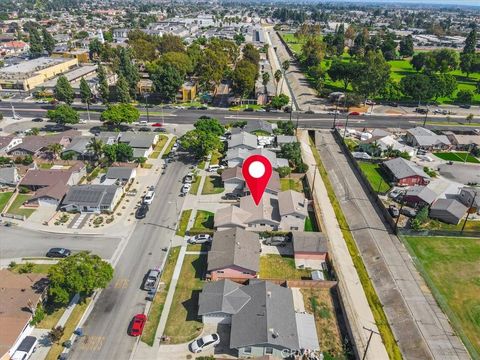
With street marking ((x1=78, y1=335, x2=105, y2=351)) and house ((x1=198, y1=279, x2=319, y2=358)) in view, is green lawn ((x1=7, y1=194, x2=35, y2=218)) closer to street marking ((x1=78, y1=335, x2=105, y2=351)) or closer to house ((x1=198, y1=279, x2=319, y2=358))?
street marking ((x1=78, y1=335, x2=105, y2=351))

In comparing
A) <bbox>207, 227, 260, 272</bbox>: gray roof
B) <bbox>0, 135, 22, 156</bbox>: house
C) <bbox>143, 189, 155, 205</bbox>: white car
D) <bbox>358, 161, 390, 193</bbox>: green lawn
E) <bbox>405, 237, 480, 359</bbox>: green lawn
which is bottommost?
<bbox>405, 237, 480, 359</bbox>: green lawn

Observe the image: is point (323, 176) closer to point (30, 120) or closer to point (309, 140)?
point (309, 140)

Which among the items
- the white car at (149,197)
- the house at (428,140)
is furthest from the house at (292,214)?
the house at (428,140)

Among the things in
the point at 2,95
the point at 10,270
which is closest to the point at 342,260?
the point at 10,270

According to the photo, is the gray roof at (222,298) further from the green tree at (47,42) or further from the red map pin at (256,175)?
the green tree at (47,42)

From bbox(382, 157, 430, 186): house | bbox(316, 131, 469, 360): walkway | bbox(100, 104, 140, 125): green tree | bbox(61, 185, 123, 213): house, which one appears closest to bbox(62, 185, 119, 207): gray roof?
bbox(61, 185, 123, 213): house

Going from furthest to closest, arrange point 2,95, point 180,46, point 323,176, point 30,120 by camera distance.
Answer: point 180,46, point 2,95, point 30,120, point 323,176
